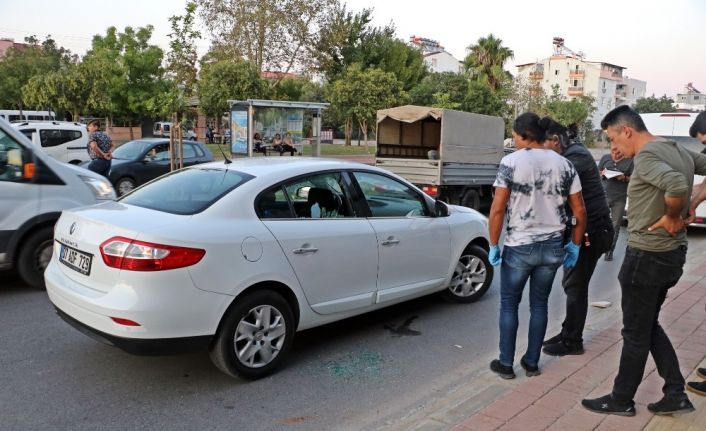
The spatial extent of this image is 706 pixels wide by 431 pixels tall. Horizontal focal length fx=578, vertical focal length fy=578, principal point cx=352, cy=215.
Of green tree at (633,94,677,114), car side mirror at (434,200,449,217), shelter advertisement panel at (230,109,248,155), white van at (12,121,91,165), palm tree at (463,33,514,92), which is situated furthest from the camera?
green tree at (633,94,677,114)

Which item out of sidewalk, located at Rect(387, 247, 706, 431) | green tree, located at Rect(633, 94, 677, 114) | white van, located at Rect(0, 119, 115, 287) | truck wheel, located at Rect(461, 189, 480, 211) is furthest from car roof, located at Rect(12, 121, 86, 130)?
green tree, located at Rect(633, 94, 677, 114)

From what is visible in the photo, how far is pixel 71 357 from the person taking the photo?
431 centimetres

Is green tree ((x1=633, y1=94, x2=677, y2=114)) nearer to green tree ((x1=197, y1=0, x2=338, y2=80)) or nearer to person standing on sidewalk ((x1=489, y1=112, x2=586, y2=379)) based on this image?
green tree ((x1=197, y1=0, x2=338, y2=80))

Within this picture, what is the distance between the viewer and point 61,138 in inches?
628

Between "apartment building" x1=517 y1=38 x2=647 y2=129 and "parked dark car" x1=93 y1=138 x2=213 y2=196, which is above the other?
"apartment building" x1=517 y1=38 x2=647 y2=129

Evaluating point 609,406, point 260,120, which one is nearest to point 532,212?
point 609,406

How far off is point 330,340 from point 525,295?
269cm

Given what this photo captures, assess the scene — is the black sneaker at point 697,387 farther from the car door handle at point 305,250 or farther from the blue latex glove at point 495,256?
the car door handle at point 305,250

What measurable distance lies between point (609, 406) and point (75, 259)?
3486 millimetres

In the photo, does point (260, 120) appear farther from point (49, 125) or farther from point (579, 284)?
point (579, 284)

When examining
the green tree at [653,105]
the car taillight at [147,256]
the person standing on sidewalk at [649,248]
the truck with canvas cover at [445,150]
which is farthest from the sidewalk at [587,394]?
the green tree at [653,105]

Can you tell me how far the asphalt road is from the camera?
3484 mm

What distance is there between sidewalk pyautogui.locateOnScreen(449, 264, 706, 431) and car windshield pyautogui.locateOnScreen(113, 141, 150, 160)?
39.4ft

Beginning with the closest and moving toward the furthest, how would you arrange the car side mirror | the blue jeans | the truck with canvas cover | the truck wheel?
the blue jeans
the car side mirror
the truck with canvas cover
the truck wheel
